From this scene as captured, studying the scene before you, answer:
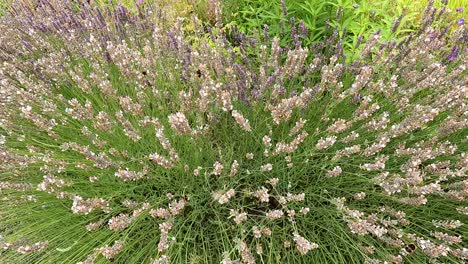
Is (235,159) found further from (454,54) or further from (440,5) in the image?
(440,5)

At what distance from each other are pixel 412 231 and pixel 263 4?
2123mm

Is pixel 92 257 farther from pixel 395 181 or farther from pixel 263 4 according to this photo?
pixel 263 4

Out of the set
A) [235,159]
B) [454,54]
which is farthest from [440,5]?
[235,159]

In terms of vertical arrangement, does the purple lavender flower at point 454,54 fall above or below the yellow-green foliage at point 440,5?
below

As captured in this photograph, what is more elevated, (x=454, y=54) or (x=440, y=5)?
(x=440, y=5)

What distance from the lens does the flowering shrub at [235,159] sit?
197 centimetres

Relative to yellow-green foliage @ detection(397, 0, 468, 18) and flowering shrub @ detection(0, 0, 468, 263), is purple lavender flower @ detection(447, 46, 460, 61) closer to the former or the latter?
flowering shrub @ detection(0, 0, 468, 263)

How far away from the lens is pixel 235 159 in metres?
2.31

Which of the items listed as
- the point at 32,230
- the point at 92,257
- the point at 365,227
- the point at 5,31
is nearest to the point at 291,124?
the point at 365,227

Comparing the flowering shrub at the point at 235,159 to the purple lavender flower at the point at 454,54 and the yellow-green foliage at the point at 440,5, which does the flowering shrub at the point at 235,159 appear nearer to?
the purple lavender flower at the point at 454,54

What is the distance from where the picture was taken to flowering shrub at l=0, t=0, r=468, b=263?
197 cm

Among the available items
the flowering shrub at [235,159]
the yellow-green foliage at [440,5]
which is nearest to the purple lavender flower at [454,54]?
the flowering shrub at [235,159]

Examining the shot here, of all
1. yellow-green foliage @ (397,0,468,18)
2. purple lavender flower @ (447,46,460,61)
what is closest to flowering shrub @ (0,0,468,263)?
purple lavender flower @ (447,46,460,61)

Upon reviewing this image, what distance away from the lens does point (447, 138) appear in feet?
7.63
